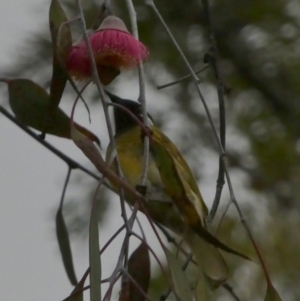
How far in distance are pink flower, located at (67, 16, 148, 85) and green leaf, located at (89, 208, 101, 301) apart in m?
0.25

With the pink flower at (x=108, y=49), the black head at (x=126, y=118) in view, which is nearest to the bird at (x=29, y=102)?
the pink flower at (x=108, y=49)

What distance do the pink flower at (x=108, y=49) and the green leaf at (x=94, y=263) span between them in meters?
0.25

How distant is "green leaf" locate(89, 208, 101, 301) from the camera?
2.83 ft

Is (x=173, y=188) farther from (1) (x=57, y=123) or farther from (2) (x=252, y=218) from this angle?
(2) (x=252, y=218)

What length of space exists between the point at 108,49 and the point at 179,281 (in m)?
0.31

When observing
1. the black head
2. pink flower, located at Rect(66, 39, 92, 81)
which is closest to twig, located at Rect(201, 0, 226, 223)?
pink flower, located at Rect(66, 39, 92, 81)

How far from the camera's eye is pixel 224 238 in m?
2.38

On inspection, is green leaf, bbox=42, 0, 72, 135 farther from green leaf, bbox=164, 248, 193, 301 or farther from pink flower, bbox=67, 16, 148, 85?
green leaf, bbox=164, 248, 193, 301

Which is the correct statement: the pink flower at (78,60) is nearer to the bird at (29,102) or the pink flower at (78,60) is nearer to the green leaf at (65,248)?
the bird at (29,102)

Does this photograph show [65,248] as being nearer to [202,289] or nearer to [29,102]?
[29,102]

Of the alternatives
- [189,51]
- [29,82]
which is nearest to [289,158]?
[189,51]

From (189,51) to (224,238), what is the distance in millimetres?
520

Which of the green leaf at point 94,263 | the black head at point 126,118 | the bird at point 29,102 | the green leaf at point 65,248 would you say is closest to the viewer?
the green leaf at point 94,263

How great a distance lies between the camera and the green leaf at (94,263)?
2.83 ft
